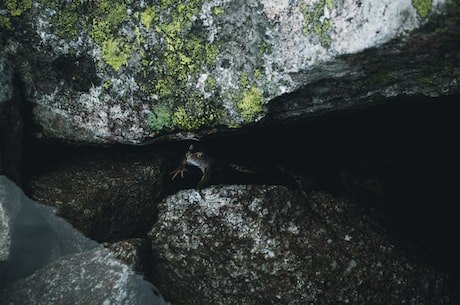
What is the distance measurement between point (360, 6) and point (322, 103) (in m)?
0.72

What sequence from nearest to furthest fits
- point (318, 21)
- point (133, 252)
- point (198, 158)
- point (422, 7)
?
point (422, 7)
point (318, 21)
point (133, 252)
point (198, 158)

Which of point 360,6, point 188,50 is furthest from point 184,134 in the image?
point 360,6

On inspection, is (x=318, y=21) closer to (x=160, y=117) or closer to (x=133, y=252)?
(x=160, y=117)

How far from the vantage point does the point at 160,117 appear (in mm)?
3490

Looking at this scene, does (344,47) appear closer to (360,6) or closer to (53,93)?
(360,6)

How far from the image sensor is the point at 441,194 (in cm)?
388

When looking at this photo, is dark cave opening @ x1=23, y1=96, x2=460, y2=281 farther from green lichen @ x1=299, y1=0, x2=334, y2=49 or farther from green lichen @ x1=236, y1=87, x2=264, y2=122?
green lichen @ x1=299, y1=0, x2=334, y2=49

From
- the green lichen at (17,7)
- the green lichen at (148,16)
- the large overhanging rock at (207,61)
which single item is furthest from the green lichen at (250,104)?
the green lichen at (17,7)

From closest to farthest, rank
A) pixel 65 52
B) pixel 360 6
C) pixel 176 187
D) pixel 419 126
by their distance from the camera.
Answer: pixel 360 6, pixel 65 52, pixel 419 126, pixel 176 187

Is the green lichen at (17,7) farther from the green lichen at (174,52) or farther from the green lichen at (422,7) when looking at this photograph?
the green lichen at (422,7)

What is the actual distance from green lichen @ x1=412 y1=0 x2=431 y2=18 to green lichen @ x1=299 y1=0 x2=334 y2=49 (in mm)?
473

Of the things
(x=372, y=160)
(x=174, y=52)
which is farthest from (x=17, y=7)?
(x=372, y=160)

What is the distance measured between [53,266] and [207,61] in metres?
2.11

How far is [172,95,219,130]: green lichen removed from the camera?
3395mm
